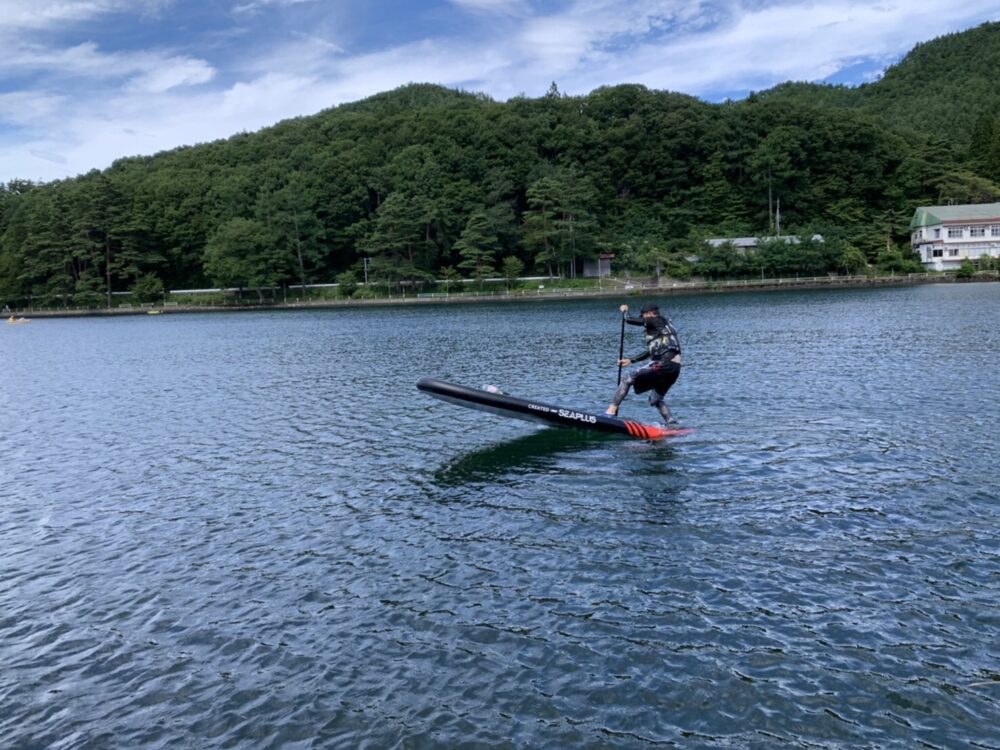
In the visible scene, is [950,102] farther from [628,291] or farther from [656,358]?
[656,358]

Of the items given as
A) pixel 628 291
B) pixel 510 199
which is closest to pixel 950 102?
pixel 510 199

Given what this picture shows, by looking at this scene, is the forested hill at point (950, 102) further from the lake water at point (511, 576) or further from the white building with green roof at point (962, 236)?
the lake water at point (511, 576)

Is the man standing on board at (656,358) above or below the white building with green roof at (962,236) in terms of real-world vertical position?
below

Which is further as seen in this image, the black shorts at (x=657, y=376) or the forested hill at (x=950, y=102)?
the forested hill at (x=950, y=102)

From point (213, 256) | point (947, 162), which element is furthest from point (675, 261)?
point (213, 256)

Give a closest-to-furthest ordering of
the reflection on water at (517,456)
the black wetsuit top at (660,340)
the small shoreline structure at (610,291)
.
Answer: the reflection on water at (517,456)
the black wetsuit top at (660,340)
the small shoreline structure at (610,291)

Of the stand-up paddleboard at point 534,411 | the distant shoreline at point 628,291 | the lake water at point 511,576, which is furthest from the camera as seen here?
the distant shoreline at point 628,291

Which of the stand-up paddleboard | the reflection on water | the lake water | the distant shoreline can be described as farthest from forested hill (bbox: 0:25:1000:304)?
the stand-up paddleboard

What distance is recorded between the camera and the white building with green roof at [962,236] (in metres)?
112

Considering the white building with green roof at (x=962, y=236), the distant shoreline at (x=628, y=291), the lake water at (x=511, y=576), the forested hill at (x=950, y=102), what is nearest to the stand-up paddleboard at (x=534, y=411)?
the lake water at (x=511, y=576)

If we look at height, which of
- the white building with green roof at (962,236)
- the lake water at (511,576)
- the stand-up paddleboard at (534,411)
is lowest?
the lake water at (511,576)

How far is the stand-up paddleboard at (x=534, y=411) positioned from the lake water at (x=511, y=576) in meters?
0.53

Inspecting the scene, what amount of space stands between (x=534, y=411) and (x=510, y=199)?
125 meters

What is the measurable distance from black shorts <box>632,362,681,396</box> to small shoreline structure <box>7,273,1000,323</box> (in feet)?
274
